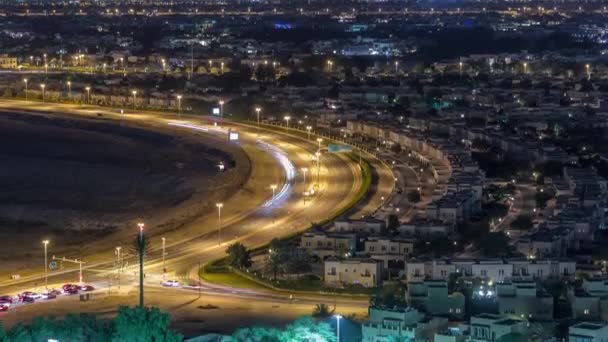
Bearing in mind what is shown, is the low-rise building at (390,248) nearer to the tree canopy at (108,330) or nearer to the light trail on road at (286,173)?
the light trail on road at (286,173)

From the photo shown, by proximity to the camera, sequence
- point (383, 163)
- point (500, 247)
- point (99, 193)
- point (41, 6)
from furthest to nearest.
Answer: point (41, 6)
point (383, 163)
point (99, 193)
point (500, 247)

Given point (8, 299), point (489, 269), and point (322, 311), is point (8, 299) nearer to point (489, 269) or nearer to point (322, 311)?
point (322, 311)

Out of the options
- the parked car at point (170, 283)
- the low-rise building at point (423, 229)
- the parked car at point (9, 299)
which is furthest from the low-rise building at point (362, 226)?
the parked car at point (9, 299)

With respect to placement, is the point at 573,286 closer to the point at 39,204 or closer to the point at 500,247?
the point at 500,247

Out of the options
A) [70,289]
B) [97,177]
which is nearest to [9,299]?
[70,289]

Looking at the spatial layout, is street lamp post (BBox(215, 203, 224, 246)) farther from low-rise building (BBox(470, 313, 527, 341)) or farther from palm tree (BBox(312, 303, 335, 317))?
low-rise building (BBox(470, 313, 527, 341))

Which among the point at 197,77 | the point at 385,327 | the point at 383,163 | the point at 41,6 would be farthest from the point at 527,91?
the point at 41,6
